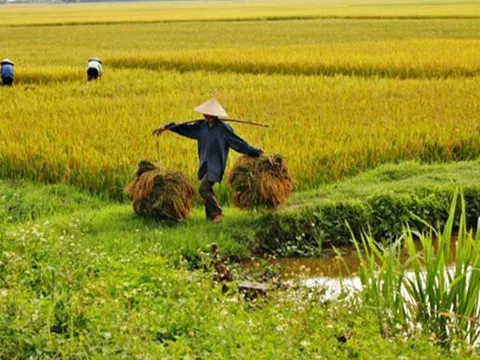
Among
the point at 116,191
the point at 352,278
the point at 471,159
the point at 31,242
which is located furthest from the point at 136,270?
the point at 471,159

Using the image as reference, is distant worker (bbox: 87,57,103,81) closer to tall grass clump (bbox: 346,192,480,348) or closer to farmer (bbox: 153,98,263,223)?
farmer (bbox: 153,98,263,223)

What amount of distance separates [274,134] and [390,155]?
144 cm

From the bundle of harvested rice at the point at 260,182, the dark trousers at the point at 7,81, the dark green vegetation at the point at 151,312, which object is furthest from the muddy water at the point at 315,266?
the dark trousers at the point at 7,81

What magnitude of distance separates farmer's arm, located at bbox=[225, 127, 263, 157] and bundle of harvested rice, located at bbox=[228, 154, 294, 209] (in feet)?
0.19

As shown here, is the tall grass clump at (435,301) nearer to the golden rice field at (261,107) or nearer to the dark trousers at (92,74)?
the golden rice field at (261,107)

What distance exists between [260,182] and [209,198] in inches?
22.1

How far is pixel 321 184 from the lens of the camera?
8.62m

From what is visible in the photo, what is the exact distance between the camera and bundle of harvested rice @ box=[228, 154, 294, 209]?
23.4 feet

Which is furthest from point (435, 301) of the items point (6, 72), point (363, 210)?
point (6, 72)

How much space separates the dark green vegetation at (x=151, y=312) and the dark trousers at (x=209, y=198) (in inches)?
18.4

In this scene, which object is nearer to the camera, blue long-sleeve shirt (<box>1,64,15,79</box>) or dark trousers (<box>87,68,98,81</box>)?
blue long-sleeve shirt (<box>1,64,15,79</box>)

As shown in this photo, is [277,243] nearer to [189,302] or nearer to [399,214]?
[399,214]

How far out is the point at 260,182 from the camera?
23.3 feet

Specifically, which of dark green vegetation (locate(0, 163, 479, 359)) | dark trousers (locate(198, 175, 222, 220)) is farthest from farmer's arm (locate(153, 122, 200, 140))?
dark green vegetation (locate(0, 163, 479, 359))
